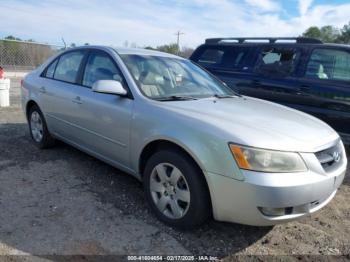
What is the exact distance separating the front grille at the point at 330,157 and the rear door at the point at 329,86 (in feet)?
7.52

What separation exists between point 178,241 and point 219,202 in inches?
21.4

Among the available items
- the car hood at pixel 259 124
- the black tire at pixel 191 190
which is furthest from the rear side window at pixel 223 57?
the black tire at pixel 191 190

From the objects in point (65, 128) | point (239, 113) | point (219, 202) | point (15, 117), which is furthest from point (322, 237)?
point (15, 117)

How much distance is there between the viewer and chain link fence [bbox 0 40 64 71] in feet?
54.2

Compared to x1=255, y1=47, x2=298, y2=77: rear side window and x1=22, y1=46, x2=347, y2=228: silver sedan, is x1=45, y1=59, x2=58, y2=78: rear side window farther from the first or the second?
x1=255, y1=47, x2=298, y2=77: rear side window

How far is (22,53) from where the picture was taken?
1695 centimetres

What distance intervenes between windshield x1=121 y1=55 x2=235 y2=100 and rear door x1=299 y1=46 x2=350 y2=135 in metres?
1.87

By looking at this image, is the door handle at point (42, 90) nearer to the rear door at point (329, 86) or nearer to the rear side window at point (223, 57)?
the rear side window at point (223, 57)

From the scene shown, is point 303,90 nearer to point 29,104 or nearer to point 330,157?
point 330,157

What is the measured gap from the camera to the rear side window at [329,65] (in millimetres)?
5410

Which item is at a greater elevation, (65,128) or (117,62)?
(117,62)

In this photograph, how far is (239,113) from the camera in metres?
3.26

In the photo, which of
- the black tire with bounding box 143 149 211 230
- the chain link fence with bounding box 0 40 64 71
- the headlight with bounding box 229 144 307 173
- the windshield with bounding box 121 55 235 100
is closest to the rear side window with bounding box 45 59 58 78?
the windshield with bounding box 121 55 235 100

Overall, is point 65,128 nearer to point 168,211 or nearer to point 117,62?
point 117,62
